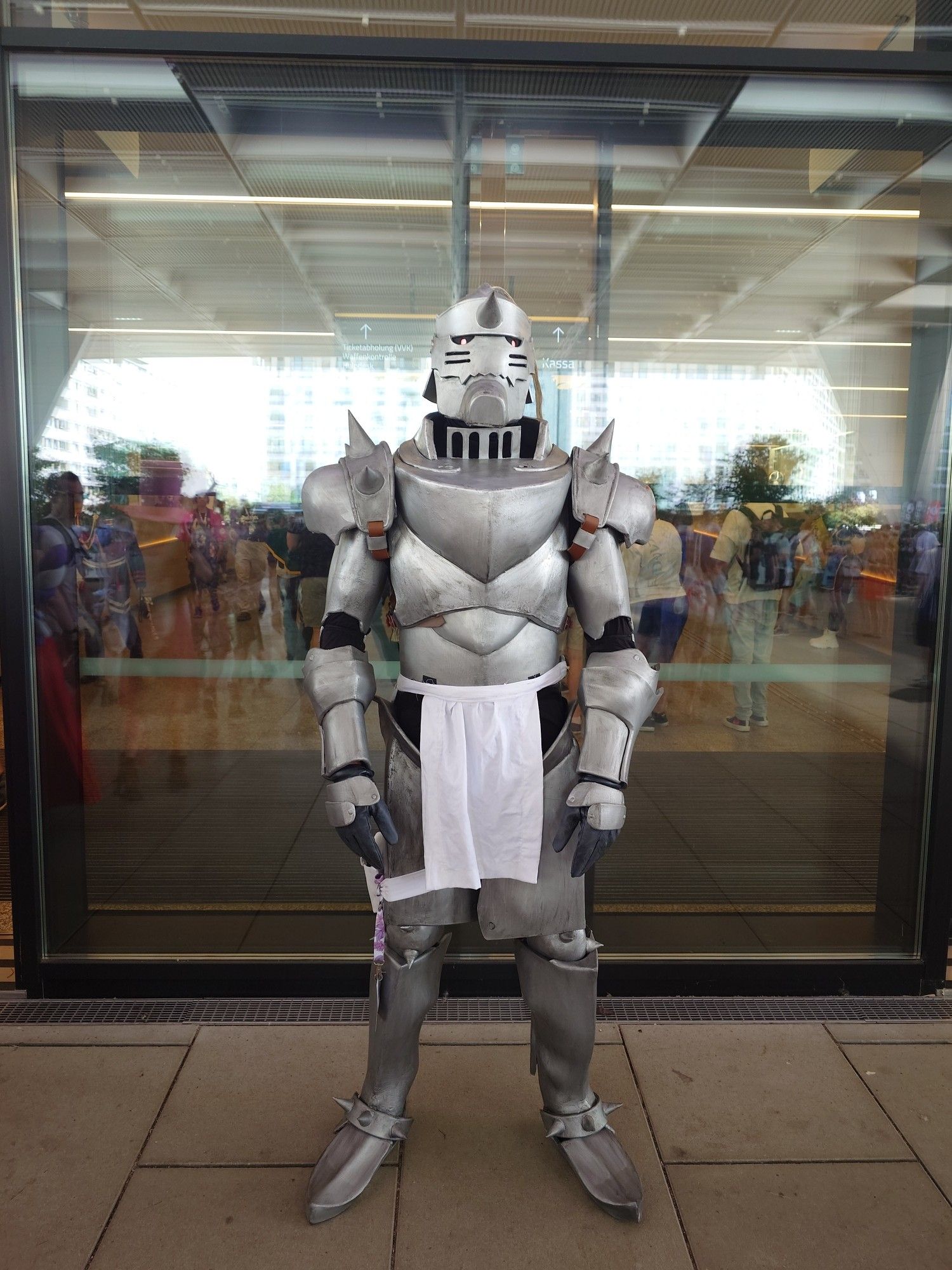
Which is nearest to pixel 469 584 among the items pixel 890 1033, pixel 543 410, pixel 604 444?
pixel 604 444

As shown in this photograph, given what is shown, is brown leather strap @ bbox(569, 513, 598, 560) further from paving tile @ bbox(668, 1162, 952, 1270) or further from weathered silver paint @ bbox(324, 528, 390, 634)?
paving tile @ bbox(668, 1162, 952, 1270)

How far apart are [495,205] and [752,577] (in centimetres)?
162

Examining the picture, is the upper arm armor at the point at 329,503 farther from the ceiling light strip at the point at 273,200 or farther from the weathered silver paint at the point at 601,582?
the ceiling light strip at the point at 273,200

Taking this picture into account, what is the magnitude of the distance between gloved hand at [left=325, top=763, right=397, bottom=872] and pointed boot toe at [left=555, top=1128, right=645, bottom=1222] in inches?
36.0

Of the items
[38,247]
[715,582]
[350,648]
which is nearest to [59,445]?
[38,247]

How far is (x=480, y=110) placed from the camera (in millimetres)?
2992

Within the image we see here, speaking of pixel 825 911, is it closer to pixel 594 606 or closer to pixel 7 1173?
pixel 594 606

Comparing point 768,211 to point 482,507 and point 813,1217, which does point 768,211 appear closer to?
point 482,507

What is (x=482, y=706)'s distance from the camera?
2098 mm

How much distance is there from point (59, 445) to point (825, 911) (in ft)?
10.7

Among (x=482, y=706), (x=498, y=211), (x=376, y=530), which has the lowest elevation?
(x=482, y=706)

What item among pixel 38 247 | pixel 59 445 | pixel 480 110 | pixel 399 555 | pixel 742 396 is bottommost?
pixel 399 555

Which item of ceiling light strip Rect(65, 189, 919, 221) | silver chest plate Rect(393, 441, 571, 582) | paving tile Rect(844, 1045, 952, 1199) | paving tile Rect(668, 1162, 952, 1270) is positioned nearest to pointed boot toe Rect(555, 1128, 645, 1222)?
paving tile Rect(668, 1162, 952, 1270)

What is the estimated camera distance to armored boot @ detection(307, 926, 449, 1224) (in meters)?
2.17
